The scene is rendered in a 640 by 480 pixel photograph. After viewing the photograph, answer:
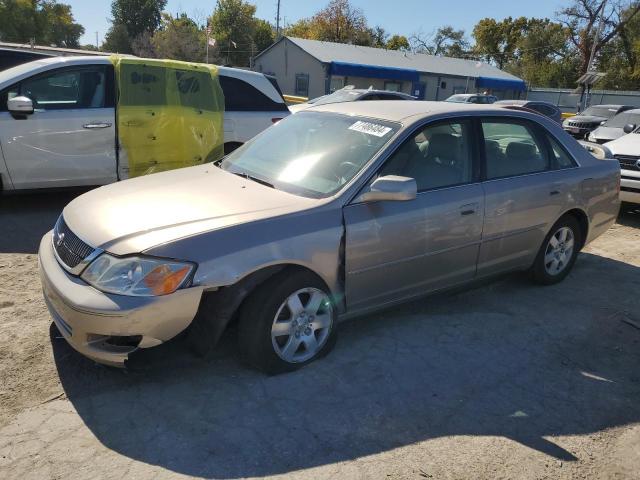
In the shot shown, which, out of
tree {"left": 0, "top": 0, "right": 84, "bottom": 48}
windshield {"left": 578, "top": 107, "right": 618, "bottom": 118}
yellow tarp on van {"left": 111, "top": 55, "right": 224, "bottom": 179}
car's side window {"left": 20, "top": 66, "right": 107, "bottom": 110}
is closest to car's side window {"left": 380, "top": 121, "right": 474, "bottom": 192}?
yellow tarp on van {"left": 111, "top": 55, "right": 224, "bottom": 179}

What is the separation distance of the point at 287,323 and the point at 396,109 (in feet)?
6.25

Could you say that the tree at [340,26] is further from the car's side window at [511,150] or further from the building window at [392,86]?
the car's side window at [511,150]

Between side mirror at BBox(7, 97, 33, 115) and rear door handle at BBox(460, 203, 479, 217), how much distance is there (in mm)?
4561

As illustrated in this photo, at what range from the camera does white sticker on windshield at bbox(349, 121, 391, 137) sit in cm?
364

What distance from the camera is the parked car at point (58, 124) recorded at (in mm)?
5633

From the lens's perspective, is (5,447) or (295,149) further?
(295,149)

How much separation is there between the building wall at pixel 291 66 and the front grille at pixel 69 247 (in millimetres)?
30924

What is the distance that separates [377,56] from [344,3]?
24.5m

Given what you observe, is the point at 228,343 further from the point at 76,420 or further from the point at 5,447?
the point at 5,447

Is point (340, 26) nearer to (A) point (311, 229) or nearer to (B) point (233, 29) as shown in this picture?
(B) point (233, 29)

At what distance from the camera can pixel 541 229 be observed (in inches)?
178

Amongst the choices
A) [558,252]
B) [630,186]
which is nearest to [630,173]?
[630,186]

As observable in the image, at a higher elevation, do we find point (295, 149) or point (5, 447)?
point (295, 149)

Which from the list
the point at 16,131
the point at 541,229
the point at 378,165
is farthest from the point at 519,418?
the point at 16,131
